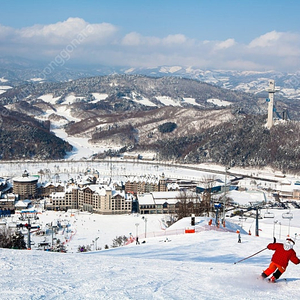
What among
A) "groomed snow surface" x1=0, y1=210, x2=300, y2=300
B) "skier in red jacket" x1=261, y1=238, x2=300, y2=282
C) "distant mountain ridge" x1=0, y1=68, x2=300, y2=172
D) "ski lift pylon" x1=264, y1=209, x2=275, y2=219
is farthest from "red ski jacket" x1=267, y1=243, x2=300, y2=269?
"distant mountain ridge" x1=0, y1=68, x2=300, y2=172

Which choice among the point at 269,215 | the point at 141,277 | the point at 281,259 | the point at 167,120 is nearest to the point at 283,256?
the point at 281,259

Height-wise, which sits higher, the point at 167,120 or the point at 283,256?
the point at 283,256

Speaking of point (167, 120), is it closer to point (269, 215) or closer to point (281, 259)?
point (269, 215)

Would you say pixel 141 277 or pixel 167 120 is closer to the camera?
pixel 141 277

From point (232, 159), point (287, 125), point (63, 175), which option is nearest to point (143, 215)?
point (63, 175)

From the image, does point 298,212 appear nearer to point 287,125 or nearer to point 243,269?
point 243,269

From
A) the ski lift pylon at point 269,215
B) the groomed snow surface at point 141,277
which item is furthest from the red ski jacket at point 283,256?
the ski lift pylon at point 269,215

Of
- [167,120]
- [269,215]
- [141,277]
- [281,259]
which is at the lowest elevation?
[269,215]

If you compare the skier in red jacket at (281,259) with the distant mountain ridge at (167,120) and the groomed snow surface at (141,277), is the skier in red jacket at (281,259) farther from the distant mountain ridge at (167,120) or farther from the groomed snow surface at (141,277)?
the distant mountain ridge at (167,120)
